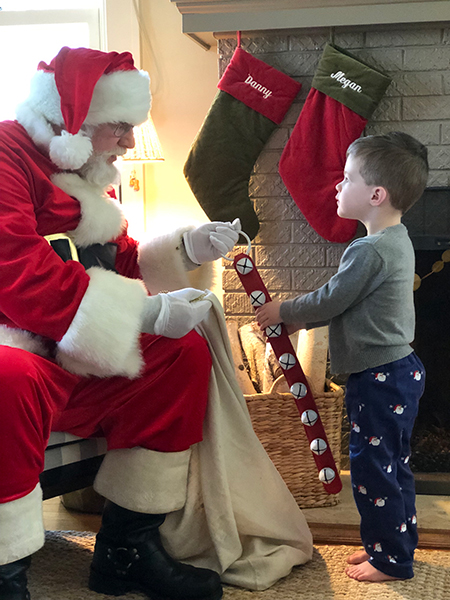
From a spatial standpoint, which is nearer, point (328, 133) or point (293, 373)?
point (293, 373)

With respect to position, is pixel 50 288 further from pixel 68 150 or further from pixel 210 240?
pixel 210 240

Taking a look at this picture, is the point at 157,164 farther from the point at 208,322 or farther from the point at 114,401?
the point at 114,401

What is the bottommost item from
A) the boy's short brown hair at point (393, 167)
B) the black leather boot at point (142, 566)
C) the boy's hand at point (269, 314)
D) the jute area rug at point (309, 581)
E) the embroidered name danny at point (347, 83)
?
the jute area rug at point (309, 581)

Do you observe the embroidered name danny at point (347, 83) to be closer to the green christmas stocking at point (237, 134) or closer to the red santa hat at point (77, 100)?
the green christmas stocking at point (237, 134)

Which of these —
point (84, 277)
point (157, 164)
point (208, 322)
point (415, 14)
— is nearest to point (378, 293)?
point (208, 322)

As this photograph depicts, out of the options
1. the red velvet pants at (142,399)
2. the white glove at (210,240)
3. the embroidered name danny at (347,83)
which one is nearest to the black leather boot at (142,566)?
the red velvet pants at (142,399)

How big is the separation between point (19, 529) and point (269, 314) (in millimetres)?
792

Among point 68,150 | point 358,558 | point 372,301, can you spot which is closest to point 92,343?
point 68,150

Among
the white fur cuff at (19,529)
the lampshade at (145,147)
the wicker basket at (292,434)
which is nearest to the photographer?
the white fur cuff at (19,529)

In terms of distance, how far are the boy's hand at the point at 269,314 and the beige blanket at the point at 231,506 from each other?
0.12 metres

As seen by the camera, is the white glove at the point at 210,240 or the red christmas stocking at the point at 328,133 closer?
the white glove at the point at 210,240

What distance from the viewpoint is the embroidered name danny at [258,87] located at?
229 centimetres

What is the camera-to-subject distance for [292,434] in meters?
2.06

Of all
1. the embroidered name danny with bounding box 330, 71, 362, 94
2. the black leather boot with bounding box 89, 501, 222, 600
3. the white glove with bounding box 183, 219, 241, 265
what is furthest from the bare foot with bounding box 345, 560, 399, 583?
the embroidered name danny with bounding box 330, 71, 362, 94
